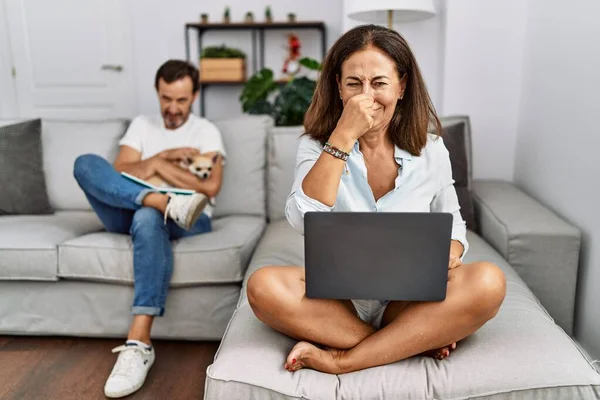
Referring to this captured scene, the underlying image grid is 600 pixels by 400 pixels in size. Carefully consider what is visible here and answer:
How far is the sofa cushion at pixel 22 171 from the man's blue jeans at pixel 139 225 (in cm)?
52

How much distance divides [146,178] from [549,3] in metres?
1.75

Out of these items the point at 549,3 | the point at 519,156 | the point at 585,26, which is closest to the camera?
the point at 585,26

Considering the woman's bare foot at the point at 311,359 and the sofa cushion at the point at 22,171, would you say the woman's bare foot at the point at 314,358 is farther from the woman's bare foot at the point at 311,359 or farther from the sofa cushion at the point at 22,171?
the sofa cushion at the point at 22,171

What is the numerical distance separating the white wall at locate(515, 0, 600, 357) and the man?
1301 millimetres

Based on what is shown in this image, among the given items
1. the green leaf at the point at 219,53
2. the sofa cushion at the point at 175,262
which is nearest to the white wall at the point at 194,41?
the green leaf at the point at 219,53

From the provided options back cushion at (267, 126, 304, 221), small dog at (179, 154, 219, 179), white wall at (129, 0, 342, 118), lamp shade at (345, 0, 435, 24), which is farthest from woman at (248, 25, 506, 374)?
white wall at (129, 0, 342, 118)

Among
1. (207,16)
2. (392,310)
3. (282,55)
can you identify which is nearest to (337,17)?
(282,55)

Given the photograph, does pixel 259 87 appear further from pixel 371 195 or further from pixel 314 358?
pixel 314 358

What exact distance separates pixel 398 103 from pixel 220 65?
9.86 ft

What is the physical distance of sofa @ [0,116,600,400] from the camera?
1.26m

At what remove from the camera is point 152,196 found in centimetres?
210

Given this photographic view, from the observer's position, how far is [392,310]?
1.38 metres

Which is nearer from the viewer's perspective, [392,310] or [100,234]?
[392,310]

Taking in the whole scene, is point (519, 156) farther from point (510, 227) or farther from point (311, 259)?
point (311, 259)
